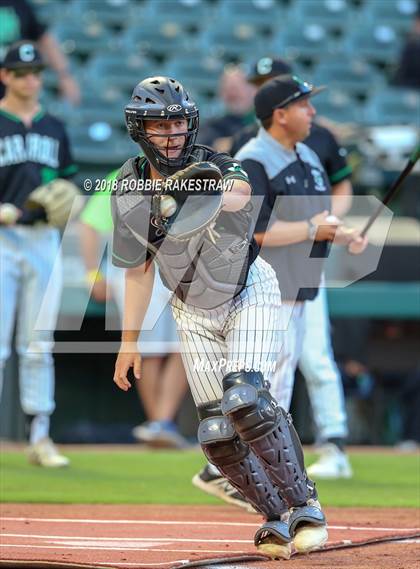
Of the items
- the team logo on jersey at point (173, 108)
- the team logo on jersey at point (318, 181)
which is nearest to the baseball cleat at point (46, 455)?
the team logo on jersey at point (318, 181)

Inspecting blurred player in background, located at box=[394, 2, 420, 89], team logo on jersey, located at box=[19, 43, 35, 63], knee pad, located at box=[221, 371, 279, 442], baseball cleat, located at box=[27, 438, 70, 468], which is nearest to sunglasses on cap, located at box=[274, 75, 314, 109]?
team logo on jersey, located at box=[19, 43, 35, 63]

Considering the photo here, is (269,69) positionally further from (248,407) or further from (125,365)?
(248,407)

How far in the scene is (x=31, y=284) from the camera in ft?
24.3

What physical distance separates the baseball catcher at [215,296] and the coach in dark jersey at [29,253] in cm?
277

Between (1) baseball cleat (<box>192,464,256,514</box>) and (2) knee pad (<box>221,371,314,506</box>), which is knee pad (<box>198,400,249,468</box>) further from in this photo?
(1) baseball cleat (<box>192,464,256,514</box>)

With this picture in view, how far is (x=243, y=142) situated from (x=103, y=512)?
7.48 ft

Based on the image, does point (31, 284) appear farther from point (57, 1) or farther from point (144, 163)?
point (57, 1)

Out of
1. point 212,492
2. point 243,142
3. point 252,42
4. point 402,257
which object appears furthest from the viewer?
point 252,42

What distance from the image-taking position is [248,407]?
4180 mm

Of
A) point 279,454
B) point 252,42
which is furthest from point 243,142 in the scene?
point 252,42

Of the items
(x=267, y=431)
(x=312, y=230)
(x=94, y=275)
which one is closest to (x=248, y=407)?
(x=267, y=431)

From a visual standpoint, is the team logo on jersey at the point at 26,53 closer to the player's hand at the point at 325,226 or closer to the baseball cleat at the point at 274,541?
the player's hand at the point at 325,226

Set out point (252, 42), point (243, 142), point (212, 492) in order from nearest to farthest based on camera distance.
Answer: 1. point (212, 492)
2. point (243, 142)
3. point (252, 42)

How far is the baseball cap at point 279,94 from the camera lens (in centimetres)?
636
